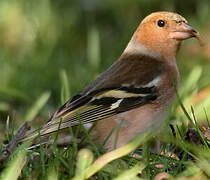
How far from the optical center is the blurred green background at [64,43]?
20.5ft

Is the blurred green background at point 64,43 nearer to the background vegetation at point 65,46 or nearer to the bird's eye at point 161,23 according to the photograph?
the background vegetation at point 65,46

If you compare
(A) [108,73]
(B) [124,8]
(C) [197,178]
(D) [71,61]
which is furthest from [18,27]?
(C) [197,178]

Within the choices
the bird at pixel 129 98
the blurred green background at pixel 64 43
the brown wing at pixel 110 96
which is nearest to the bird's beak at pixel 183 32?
the bird at pixel 129 98

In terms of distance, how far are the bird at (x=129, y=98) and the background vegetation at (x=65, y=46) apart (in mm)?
458

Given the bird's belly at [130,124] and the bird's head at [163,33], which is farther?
the bird's head at [163,33]

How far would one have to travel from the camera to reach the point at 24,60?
6.71 metres

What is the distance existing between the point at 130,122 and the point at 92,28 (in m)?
3.67

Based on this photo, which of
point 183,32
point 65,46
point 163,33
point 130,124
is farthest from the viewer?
point 65,46

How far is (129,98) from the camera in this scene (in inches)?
171

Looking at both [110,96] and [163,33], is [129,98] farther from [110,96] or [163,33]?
[163,33]

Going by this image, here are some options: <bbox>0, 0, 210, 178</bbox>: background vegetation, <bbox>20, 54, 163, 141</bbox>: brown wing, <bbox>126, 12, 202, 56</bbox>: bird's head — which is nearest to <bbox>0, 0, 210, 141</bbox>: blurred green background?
<bbox>0, 0, 210, 178</bbox>: background vegetation

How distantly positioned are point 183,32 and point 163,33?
0.57 ft

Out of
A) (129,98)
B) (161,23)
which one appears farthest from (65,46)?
(129,98)

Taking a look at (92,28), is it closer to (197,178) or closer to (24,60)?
(24,60)
